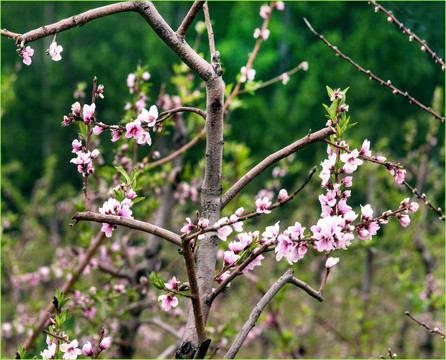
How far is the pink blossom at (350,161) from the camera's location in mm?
1399

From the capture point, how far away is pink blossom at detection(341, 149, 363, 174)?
140cm

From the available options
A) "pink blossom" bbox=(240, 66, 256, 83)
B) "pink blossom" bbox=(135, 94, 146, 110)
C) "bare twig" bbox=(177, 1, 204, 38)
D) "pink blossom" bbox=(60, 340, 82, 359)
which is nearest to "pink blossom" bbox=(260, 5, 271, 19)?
"pink blossom" bbox=(240, 66, 256, 83)

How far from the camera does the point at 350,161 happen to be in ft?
4.66

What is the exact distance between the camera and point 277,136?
1439cm

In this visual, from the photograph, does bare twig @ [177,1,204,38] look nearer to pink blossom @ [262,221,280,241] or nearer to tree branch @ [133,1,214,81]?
tree branch @ [133,1,214,81]

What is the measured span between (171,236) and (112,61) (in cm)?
1531

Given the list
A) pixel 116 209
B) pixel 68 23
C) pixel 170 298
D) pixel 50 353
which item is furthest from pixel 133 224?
pixel 68 23

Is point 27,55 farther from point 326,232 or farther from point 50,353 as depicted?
point 326,232

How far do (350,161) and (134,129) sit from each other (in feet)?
2.07

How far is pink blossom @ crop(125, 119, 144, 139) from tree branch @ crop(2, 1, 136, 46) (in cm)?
30

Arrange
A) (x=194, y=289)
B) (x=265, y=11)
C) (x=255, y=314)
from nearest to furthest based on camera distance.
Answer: (x=194, y=289)
(x=255, y=314)
(x=265, y=11)

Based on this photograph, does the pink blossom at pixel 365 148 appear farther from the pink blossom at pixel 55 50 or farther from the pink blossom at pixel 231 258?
the pink blossom at pixel 55 50

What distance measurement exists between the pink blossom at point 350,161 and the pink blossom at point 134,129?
589mm

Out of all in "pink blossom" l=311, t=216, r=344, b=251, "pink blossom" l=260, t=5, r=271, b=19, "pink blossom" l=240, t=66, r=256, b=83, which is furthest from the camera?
"pink blossom" l=260, t=5, r=271, b=19
